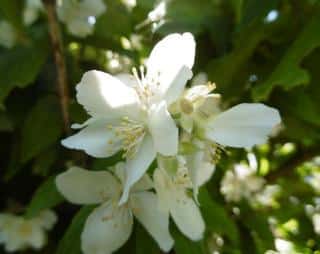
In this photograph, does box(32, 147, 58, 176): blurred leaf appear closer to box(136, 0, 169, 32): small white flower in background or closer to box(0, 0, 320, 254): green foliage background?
box(0, 0, 320, 254): green foliage background

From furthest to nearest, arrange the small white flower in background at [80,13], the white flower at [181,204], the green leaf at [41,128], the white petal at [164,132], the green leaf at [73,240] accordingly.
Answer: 1. the small white flower in background at [80,13]
2. the green leaf at [41,128]
3. the green leaf at [73,240]
4. the white flower at [181,204]
5. the white petal at [164,132]

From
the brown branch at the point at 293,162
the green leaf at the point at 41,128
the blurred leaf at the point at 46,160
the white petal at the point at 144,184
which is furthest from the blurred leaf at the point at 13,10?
the brown branch at the point at 293,162

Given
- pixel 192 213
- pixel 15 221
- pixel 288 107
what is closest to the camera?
pixel 192 213

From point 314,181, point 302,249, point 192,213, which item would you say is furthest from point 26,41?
point 314,181

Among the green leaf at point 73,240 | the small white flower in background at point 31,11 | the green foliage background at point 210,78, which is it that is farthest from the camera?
the small white flower in background at point 31,11

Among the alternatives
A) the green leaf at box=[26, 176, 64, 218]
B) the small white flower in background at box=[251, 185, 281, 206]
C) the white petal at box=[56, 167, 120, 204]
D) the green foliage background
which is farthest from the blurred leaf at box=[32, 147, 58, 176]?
the small white flower in background at box=[251, 185, 281, 206]

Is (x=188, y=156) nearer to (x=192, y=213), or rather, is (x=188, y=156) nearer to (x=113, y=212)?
(x=192, y=213)

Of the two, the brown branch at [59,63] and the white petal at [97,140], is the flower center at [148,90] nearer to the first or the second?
the white petal at [97,140]

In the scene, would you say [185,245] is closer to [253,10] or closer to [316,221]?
[253,10]

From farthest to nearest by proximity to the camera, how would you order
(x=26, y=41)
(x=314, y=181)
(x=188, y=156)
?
(x=314, y=181) → (x=26, y=41) → (x=188, y=156)
